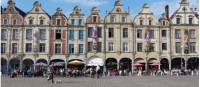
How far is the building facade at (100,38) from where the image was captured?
184 ft

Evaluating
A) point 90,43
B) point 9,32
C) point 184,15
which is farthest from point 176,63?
point 9,32

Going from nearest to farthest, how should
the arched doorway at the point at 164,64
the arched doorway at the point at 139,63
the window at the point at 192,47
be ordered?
the arched doorway at the point at 139,63, the window at the point at 192,47, the arched doorway at the point at 164,64

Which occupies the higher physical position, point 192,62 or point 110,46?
point 110,46

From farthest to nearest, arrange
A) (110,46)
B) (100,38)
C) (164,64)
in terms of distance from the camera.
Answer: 1. (164,64)
2. (110,46)
3. (100,38)

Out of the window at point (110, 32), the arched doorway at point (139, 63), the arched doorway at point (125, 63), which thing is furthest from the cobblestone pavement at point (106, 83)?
the window at point (110, 32)

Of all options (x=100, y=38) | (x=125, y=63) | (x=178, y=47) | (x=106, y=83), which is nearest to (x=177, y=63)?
(x=178, y=47)

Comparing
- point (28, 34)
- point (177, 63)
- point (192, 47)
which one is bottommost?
point (177, 63)

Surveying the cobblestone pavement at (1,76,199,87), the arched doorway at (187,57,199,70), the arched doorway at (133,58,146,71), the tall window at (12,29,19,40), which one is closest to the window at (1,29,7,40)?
the tall window at (12,29,19,40)

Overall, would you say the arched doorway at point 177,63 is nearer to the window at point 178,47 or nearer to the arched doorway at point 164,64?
the arched doorway at point 164,64

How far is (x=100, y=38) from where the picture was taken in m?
56.2

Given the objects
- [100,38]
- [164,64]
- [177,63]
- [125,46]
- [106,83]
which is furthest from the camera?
[177,63]

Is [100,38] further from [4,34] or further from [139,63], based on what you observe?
[4,34]

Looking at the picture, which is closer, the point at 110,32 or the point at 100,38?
the point at 100,38

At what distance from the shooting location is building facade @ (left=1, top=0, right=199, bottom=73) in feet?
184
